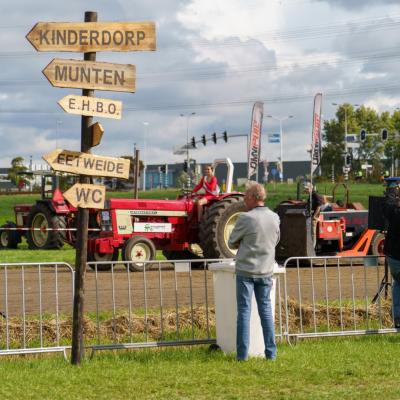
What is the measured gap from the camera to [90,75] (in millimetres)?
9703

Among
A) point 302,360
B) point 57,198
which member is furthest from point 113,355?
point 57,198

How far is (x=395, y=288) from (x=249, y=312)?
274 centimetres

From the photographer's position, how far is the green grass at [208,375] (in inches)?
327

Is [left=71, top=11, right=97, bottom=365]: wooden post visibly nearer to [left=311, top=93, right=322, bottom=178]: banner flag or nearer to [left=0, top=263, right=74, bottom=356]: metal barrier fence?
[left=0, top=263, right=74, bottom=356]: metal barrier fence

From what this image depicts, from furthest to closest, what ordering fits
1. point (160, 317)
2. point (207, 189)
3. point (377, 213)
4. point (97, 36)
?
point (207, 189) < point (377, 213) < point (160, 317) < point (97, 36)

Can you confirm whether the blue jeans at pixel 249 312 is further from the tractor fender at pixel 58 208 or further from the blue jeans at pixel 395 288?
the tractor fender at pixel 58 208

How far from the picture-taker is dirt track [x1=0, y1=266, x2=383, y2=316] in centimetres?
1408

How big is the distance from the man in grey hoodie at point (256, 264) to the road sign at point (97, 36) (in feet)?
5.84

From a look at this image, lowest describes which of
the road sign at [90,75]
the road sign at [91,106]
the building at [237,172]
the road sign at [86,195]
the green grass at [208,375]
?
the green grass at [208,375]

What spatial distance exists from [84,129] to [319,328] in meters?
4.14

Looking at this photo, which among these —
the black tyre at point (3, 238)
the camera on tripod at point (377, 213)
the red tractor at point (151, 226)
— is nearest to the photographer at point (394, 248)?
the camera on tripod at point (377, 213)

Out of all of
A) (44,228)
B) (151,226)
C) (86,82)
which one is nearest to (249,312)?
(86,82)

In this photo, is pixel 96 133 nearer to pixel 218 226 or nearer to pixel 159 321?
pixel 159 321

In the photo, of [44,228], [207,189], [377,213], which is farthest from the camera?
[44,228]
